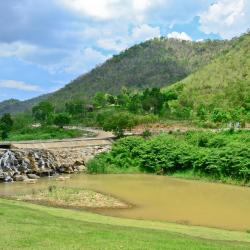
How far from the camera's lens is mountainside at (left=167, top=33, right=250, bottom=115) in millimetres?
102438

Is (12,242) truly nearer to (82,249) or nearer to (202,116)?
(82,249)

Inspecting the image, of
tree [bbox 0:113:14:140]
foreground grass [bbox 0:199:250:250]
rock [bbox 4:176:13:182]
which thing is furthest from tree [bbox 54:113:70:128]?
foreground grass [bbox 0:199:250:250]

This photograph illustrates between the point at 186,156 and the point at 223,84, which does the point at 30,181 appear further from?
the point at 223,84

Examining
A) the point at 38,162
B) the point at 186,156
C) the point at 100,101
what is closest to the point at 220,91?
the point at 100,101

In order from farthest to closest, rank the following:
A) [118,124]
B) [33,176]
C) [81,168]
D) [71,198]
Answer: [118,124] < [81,168] < [33,176] < [71,198]

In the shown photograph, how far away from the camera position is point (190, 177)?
5969 cm

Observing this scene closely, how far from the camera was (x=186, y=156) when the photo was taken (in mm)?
62219

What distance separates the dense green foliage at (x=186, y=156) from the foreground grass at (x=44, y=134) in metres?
16.9

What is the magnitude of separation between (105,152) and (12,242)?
53.1 meters

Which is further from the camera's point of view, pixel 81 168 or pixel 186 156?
pixel 81 168

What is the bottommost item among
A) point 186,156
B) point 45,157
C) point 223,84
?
point 45,157

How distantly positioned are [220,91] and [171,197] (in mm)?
75256

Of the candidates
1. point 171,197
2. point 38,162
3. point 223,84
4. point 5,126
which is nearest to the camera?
point 171,197

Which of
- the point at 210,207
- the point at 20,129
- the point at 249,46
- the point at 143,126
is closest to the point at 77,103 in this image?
the point at 20,129
